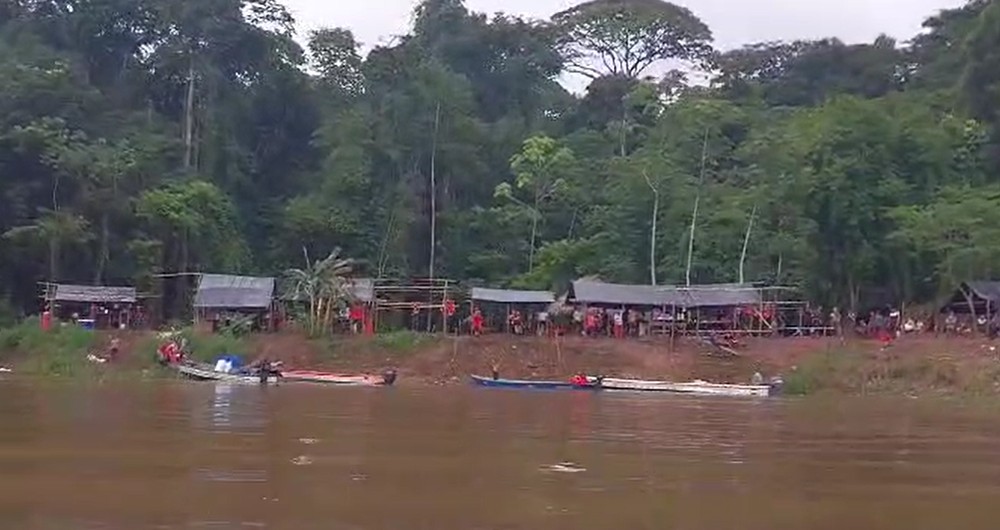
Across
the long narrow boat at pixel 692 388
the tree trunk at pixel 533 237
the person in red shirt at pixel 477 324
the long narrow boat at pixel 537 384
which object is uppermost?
the tree trunk at pixel 533 237

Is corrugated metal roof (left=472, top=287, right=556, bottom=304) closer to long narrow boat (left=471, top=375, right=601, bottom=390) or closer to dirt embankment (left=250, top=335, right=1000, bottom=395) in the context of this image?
dirt embankment (left=250, top=335, right=1000, bottom=395)

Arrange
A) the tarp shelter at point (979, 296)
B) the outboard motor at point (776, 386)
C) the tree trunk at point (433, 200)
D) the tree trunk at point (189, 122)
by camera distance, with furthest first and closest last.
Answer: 1. the tree trunk at point (189, 122)
2. the tree trunk at point (433, 200)
3. the tarp shelter at point (979, 296)
4. the outboard motor at point (776, 386)

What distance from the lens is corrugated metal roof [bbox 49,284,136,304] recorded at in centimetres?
4850

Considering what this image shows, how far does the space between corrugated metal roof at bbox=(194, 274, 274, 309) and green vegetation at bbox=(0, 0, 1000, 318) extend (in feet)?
7.70

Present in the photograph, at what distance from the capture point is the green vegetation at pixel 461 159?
1933 inches

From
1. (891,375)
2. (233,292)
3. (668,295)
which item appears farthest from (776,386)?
(233,292)

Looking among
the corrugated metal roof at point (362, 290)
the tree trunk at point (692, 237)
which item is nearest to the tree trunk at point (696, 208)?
the tree trunk at point (692, 237)

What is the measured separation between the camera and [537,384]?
→ 41000 mm

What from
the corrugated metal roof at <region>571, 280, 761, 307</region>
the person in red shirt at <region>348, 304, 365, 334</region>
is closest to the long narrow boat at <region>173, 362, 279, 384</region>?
the person in red shirt at <region>348, 304, 365, 334</region>

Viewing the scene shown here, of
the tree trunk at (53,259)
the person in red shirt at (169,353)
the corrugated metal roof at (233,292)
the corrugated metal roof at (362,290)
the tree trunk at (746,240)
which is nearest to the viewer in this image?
the person in red shirt at (169,353)

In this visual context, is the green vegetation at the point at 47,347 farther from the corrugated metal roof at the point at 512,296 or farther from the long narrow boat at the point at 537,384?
the corrugated metal roof at the point at 512,296

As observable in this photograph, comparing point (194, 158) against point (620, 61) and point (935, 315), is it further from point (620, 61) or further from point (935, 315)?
point (935, 315)

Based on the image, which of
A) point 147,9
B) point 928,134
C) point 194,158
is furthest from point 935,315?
point 147,9

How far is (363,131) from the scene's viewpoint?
55.3m
